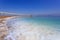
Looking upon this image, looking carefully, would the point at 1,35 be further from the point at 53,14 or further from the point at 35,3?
the point at 53,14

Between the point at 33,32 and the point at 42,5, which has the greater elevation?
the point at 42,5

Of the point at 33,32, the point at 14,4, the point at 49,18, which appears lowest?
the point at 33,32

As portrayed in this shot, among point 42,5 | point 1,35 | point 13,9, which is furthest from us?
point 13,9

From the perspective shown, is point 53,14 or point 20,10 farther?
point 20,10

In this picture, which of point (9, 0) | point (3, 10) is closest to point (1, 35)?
point (3, 10)

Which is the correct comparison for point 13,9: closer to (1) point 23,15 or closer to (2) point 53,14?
(1) point 23,15

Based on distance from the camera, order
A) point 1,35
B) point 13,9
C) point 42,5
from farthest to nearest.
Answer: point 13,9 → point 42,5 → point 1,35

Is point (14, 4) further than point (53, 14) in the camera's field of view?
Yes

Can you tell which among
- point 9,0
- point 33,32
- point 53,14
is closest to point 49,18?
point 53,14

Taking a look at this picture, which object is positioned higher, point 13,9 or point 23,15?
point 13,9
